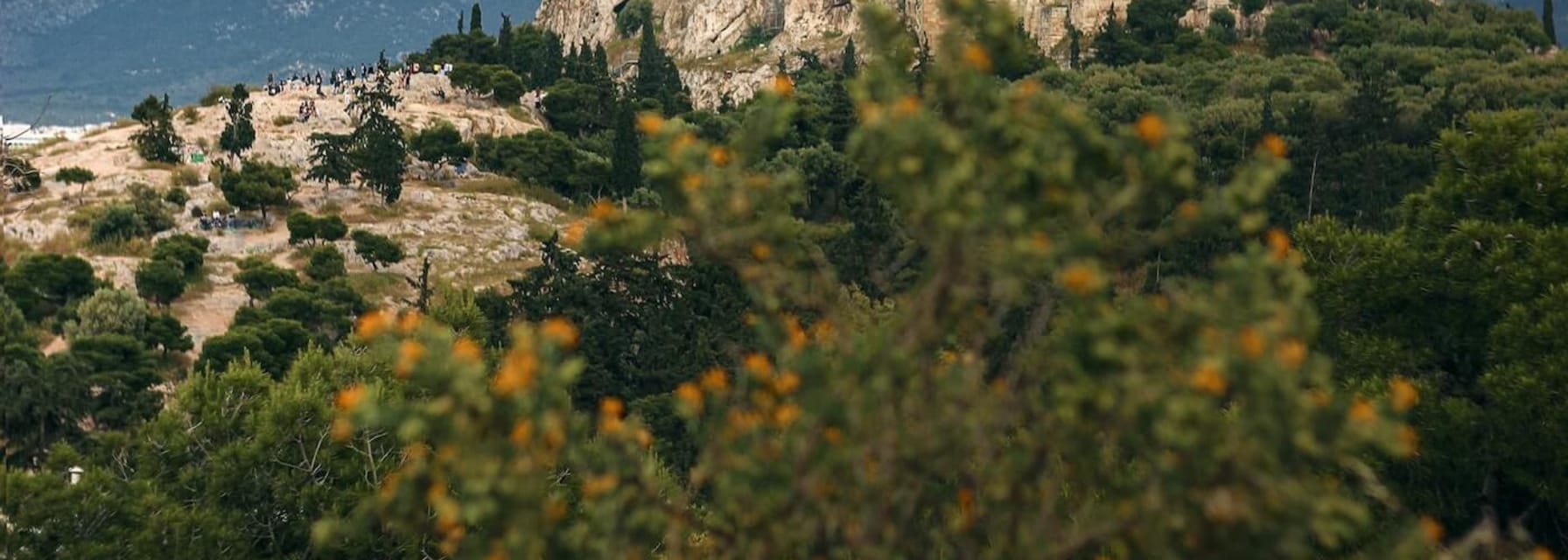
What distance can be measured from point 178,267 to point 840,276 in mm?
37604

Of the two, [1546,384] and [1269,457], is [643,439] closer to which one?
[1269,457]

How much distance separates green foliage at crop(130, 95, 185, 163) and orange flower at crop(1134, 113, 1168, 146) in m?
98.4

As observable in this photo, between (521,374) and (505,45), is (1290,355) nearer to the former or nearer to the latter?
(521,374)

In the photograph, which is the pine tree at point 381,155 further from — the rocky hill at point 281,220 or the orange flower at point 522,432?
the orange flower at point 522,432

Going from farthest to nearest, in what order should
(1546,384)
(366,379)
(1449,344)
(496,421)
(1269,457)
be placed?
1. (366,379)
2. (1449,344)
3. (1546,384)
4. (496,421)
5. (1269,457)

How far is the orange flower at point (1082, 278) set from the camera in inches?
291

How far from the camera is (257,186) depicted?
81938mm

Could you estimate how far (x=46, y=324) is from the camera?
63.4m

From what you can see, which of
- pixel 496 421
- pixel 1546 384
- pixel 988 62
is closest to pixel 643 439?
pixel 496 421

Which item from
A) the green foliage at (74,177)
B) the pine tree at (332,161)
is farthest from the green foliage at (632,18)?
the green foliage at (74,177)

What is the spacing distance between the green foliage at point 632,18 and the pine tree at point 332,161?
101m

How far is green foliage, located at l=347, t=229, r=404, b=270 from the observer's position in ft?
246

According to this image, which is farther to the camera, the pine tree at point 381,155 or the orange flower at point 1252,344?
the pine tree at point 381,155

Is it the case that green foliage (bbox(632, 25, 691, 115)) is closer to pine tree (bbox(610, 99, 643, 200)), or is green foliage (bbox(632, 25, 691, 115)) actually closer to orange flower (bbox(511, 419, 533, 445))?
pine tree (bbox(610, 99, 643, 200))
